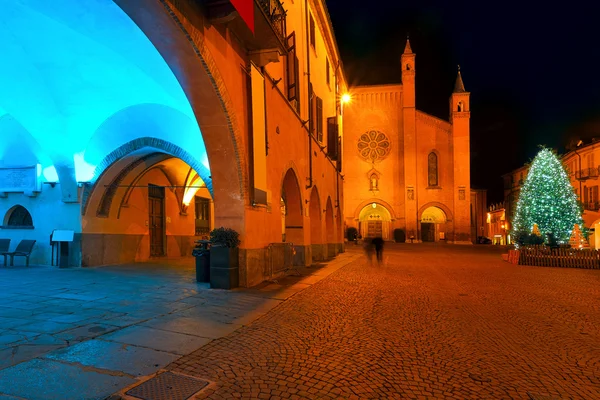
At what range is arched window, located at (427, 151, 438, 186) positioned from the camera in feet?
138

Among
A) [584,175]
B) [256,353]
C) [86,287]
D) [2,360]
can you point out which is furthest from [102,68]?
[584,175]

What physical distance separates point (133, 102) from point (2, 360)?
370 inches

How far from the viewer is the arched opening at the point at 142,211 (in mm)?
13156

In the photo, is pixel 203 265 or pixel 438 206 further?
pixel 438 206

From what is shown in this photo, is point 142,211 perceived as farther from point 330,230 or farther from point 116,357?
point 116,357

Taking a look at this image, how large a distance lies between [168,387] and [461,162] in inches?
1656

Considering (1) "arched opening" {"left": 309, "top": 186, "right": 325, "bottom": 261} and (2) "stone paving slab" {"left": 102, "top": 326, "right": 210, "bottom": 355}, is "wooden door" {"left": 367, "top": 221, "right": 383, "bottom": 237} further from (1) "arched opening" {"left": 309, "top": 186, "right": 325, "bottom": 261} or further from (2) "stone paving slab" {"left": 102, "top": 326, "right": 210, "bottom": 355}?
(2) "stone paving slab" {"left": 102, "top": 326, "right": 210, "bottom": 355}

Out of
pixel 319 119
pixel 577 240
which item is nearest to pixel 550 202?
pixel 577 240

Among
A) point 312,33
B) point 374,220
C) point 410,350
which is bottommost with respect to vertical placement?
point 410,350

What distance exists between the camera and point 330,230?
22.3m

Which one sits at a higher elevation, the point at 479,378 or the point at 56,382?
the point at 56,382

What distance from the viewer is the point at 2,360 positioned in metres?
4.12

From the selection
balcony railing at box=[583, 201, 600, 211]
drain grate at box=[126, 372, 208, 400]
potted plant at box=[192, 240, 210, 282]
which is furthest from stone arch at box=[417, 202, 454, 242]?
drain grate at box=[126, 372, 208, 400]

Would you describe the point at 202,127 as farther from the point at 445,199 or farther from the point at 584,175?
the point at 584,175
